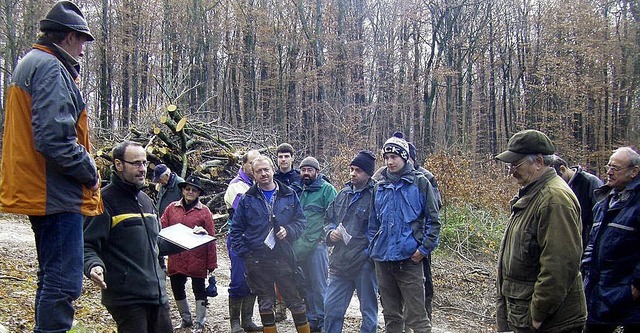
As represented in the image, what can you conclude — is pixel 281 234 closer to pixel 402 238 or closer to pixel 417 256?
pixel 402 238

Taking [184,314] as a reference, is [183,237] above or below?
above

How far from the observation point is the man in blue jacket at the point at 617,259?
4035 mm

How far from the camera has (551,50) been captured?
28609 millimetres

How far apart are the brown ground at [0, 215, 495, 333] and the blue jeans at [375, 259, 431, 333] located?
1.63 metres

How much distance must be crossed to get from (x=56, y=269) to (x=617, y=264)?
4.23m

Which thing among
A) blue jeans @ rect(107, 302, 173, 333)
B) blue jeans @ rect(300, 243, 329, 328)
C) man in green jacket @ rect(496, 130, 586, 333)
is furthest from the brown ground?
man in green jacket @ rect(496, 130, 586, 333)

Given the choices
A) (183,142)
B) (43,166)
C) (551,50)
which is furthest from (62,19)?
(551,50)

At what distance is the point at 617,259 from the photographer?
411cm

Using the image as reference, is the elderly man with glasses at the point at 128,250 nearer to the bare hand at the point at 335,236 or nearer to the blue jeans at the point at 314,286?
the bare hand at the point at 335,236

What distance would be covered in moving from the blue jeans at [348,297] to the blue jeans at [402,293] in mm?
280

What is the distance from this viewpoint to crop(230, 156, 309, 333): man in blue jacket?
5.36 m

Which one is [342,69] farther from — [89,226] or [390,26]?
[89,226]

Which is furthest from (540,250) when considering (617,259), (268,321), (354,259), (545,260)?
(268,321)

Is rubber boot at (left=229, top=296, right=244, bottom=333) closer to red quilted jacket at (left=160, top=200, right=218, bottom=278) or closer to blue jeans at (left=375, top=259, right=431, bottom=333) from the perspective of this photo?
red quilted jacket at (left=160, top=200, right=218, bottom=278)
